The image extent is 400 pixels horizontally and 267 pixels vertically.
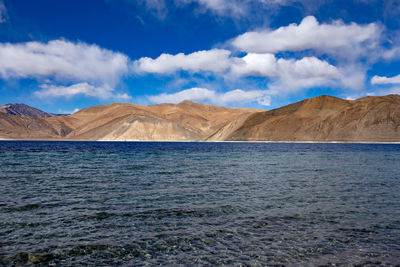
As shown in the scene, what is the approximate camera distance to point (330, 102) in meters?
171

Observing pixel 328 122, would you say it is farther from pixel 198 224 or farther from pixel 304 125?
pixel 198 224

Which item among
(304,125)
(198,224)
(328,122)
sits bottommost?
(198,224)

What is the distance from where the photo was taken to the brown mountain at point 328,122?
13950 centimetres

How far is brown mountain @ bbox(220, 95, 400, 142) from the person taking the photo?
140 m

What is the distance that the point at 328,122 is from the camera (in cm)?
15200

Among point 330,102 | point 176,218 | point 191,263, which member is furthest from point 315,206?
point 330,102

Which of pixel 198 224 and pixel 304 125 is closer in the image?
pixel 198 224

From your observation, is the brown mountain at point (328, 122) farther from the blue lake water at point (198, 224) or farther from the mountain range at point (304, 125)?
the blue lake water at point (198, 224)

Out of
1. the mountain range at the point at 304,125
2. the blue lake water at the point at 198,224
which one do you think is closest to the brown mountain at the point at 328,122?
the mountain range at the point at 304,125

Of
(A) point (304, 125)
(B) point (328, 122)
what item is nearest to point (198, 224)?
(B) point (328, 122)

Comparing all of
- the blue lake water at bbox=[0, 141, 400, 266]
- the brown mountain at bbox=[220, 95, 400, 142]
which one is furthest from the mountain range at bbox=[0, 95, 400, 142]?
the blue lake water at bbox=[0, 141, 400, 266]

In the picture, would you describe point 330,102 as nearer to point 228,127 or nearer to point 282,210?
point 228,127

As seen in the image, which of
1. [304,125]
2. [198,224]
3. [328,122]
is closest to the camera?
[198,224]

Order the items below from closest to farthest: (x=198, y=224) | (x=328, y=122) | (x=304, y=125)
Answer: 1. (x=198, y=224)
2. (x=328, y=122)
3. (x=304, y=125)
